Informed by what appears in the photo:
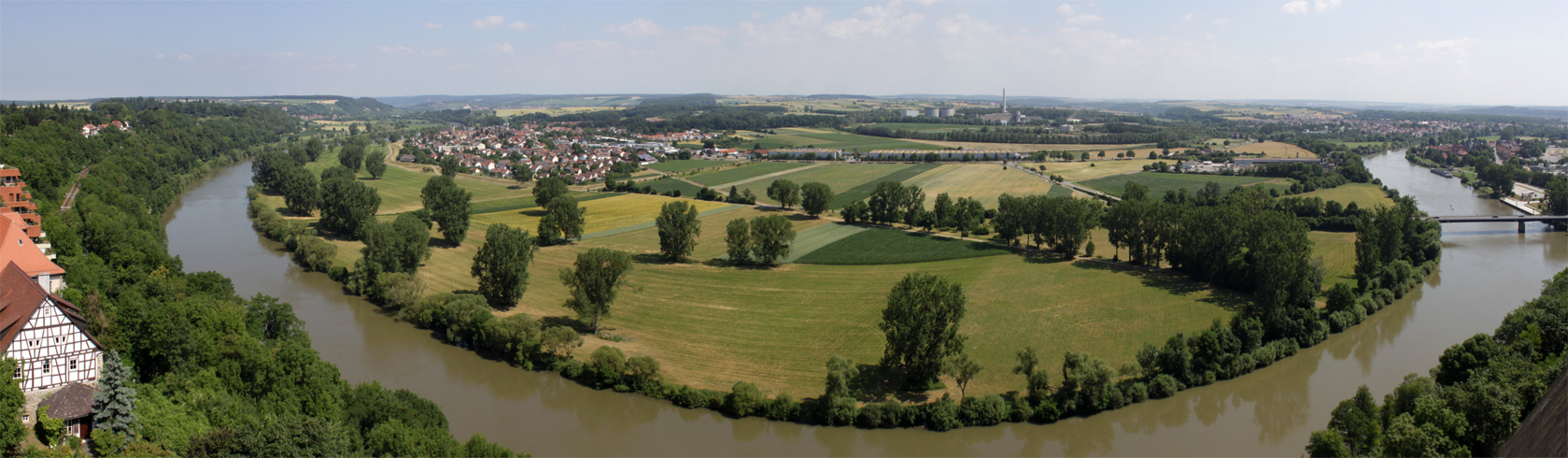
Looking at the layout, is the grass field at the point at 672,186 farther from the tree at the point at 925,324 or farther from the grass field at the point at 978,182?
the tree at the point at 925,324

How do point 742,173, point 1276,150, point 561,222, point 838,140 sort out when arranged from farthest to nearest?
point 838,140, point 1276,150, point 742,173, point 561,222

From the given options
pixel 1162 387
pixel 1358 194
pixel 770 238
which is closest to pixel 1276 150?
pixel 1358 194

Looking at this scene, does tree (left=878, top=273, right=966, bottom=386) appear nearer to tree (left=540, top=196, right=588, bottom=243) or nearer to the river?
the river

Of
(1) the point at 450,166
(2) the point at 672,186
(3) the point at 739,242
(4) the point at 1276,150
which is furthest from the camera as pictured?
(4) the point at 1276,150

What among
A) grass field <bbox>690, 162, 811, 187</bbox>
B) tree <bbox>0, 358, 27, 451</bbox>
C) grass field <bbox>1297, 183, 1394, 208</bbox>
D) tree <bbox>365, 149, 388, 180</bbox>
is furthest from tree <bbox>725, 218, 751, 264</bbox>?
tree <bbox>365, 149, 388, 180</bbox>

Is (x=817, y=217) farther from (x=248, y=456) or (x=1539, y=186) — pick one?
(x=1539, y=186)

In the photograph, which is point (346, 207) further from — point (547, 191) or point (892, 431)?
point (892, 431)

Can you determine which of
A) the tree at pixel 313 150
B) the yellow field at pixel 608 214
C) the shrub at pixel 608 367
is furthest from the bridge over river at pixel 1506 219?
the tree at pixel 313 150
